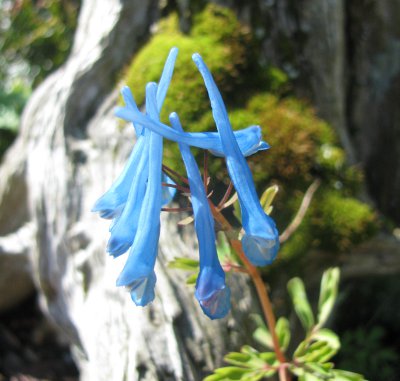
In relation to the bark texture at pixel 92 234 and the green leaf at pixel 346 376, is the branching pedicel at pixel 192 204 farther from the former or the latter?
the bark texture at pixel 92 234

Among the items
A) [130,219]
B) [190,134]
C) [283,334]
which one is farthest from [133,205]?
[283,334]

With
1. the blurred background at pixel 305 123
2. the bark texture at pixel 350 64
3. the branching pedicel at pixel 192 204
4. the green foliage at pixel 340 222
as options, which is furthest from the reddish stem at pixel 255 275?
the bark texture at pixel 350 64

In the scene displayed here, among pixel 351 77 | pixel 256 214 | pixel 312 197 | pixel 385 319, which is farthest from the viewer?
pixel 351 77

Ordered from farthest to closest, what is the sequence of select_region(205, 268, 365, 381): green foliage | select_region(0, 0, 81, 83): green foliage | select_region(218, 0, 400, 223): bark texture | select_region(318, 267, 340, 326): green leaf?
select_region(0, 0, 81, 83): green foliage, select_region(218, 0, 400, 223): bark texture, select_region(318, 267, 340, 326): green leaf, select_region(205, 268, 365, 381): green foliage

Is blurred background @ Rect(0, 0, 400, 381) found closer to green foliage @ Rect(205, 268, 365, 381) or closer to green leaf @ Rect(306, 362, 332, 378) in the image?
green foliage @ Rect(205, 268, 365, 381)

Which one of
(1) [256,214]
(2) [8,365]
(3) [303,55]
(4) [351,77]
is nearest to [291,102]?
(3) [303,55]

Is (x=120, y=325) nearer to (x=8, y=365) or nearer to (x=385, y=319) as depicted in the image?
(x=8, y=365)

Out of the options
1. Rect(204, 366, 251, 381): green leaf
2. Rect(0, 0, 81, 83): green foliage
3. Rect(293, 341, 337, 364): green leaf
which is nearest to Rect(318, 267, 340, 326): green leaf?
Rect(293, 341, 337, 364): green leaf
